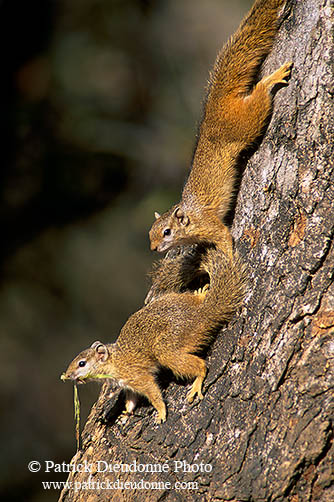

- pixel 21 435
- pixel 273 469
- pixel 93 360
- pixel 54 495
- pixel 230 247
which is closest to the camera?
pixel 273 469

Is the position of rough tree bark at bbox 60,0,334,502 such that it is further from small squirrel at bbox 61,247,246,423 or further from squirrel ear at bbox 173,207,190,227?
squirrel ear at bbox 173,207,190,227

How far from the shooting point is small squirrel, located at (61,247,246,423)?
2729mm

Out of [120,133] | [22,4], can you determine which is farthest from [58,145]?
[22,4]

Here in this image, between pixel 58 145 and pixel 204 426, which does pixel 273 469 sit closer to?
pixel 204 426

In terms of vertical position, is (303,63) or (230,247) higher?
Result: (303,63)

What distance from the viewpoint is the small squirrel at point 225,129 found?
2896 millimetres

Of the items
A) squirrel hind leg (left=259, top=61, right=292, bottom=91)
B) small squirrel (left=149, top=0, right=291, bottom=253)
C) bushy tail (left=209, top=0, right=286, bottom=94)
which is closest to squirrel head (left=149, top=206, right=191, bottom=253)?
small squirrel (left=149, top=0, right=291, bottom=253)

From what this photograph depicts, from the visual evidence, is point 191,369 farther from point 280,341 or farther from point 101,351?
point 101,351

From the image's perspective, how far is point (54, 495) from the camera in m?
6.36

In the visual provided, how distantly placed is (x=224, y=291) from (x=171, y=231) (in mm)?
844

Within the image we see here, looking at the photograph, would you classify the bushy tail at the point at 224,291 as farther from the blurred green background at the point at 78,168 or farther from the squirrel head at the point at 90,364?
the blurred green background at the point at 78,168

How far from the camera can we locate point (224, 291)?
2.70 m

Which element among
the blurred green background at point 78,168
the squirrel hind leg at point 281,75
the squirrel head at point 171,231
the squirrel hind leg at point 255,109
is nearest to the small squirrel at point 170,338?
the squirrel head at point 171,231

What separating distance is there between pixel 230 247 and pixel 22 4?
18.1 ft
